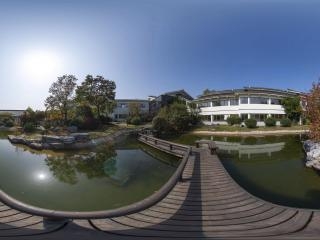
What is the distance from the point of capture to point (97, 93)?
37.3 m

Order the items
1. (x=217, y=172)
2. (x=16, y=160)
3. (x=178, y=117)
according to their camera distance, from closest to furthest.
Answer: (x=217, y=172) → (x=16, y=160) → (x=178, y=117)

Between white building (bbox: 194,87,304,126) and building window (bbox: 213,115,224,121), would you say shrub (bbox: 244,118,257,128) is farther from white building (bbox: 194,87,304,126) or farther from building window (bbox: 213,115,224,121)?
building window (bbox: 213,115,224,121)

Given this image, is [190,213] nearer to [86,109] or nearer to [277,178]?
[277,178]

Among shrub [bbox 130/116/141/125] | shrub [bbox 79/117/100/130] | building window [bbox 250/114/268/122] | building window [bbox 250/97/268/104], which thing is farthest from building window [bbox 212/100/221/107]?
shrub [bbox 79/117/100/130]

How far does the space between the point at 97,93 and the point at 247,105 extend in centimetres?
2407

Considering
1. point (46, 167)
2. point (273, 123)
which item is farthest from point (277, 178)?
point (273, 123)

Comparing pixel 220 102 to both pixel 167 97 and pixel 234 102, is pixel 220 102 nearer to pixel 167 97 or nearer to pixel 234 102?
pixel 234 102

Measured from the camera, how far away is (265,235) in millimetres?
4168

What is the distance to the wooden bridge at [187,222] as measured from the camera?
4.16m

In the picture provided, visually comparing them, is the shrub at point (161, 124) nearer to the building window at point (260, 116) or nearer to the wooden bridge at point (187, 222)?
the building window at point (260, 116)

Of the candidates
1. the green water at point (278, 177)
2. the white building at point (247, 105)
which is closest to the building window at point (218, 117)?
the white building at point (247, 105)

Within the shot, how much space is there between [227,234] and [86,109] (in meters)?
33.1

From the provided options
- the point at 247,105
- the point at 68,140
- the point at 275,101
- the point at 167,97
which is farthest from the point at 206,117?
the point at 68,140

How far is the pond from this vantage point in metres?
8.70
